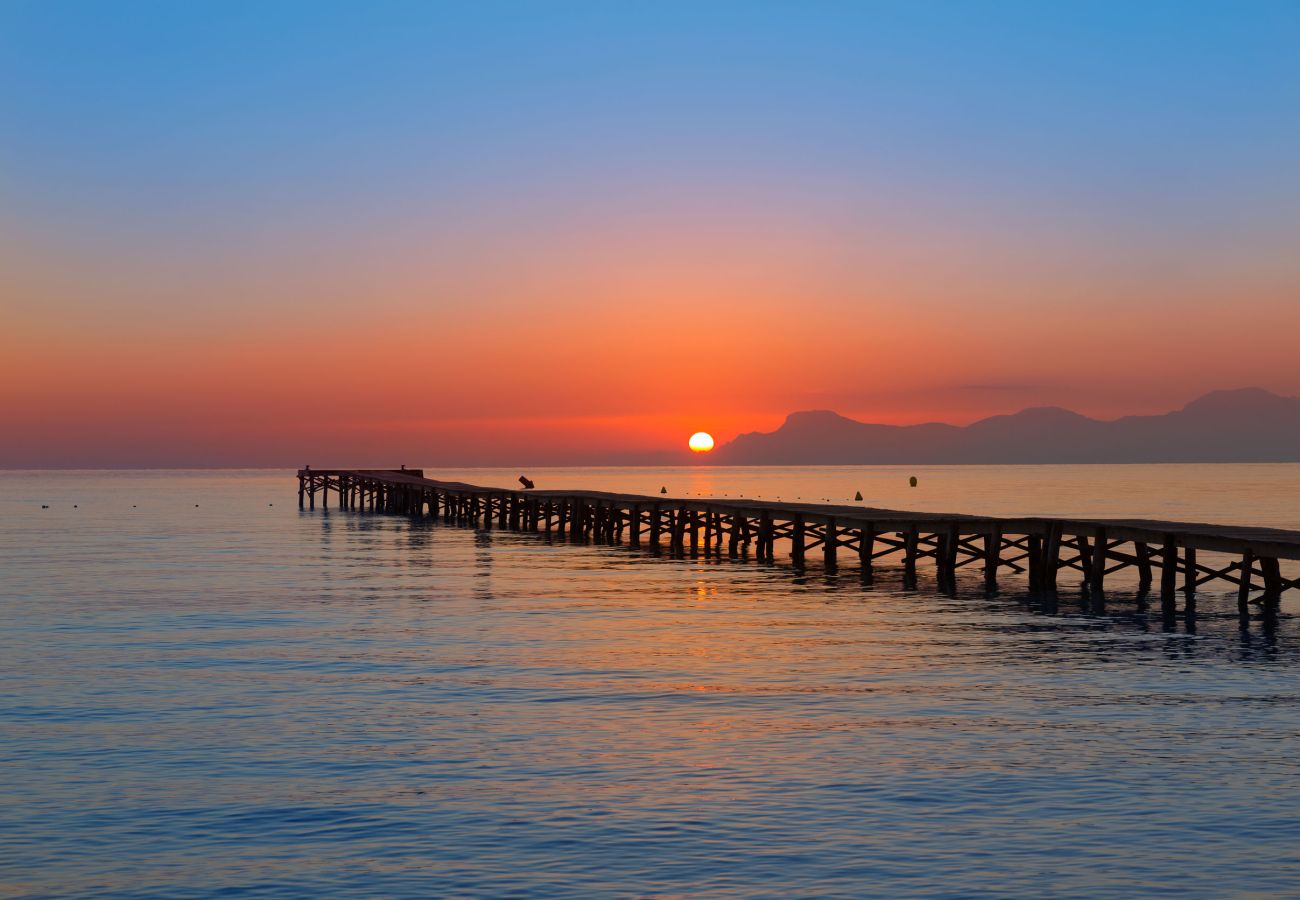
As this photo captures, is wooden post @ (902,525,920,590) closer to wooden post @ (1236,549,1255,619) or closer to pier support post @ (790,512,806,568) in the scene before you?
pier support post @ (790,512,806,568)

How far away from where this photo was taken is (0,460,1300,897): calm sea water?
1104 centimetres

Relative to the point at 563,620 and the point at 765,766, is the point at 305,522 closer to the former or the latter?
the point at 563,620

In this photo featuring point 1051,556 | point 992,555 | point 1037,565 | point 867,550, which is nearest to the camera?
point 1051,556

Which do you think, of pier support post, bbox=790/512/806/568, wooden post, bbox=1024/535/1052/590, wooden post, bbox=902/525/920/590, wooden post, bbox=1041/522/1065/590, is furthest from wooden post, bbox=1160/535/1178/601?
pier support post, bbox=790/512/806/568

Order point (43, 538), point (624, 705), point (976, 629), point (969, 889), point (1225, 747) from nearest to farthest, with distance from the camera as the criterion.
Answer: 1. point (969, 889)
2. point (1225, 747)
3. point (624, 705)
4. point (976, 629)
5. point (43, 538)

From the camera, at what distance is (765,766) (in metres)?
14.5

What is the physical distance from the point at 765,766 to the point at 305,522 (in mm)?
75199

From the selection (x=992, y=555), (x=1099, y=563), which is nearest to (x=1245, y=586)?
(x=1099, y=563)

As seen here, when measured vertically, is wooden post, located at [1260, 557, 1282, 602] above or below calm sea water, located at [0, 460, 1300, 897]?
above

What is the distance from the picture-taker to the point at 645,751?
601 inches

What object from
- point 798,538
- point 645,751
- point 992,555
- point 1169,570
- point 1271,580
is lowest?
point 645,751

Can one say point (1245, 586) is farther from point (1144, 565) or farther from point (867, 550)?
point (867, 550)

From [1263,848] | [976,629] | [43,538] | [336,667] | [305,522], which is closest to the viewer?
[1263,848]

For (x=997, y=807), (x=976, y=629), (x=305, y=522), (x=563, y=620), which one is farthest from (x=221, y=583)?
(x=305, y=522)
